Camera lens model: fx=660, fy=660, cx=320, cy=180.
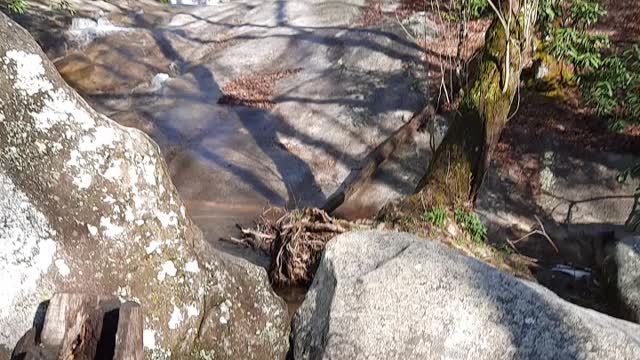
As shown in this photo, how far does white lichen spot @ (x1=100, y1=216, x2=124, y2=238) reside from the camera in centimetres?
412

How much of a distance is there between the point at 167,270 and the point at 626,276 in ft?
17.2

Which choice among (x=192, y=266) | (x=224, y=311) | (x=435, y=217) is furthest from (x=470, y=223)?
(x=192, y=266)

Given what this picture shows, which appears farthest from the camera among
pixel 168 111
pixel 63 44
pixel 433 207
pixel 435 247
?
pixel 63 44

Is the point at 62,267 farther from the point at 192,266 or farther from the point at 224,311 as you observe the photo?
the point at 224,311

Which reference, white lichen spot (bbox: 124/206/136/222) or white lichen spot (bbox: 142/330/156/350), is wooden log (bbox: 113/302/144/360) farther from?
white lichen spot (bbox: 124/206/136/222)

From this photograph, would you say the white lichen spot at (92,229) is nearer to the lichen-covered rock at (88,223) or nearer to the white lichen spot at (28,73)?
the lichen-covered rock at (88,223)

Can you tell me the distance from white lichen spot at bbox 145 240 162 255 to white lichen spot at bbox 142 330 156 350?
1.68 ft

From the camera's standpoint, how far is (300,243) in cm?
790

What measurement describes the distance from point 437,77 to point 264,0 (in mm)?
10529

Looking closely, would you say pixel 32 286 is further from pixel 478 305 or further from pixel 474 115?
pixel 474 115

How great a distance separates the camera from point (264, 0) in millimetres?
23141

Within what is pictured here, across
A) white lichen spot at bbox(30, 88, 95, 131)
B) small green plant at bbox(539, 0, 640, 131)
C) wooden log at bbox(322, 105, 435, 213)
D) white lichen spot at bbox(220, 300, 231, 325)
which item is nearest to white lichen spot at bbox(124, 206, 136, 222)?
white lichen spot at bbox(30, 88, 95, 131)

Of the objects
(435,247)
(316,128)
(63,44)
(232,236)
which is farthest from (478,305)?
(63,44)

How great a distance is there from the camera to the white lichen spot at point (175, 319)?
4.21 meters
